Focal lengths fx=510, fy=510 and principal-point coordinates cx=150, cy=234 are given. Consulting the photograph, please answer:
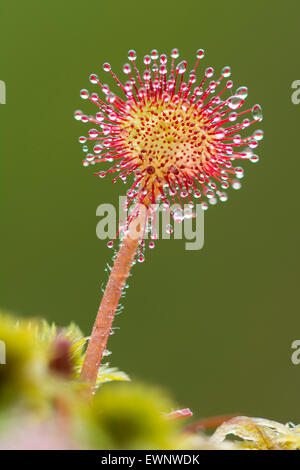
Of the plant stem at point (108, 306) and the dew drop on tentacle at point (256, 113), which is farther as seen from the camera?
the dew drop on tentacle at point (256, 113)

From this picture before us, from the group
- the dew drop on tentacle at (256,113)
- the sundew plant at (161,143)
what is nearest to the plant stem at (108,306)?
the sundew plant at (161,143)

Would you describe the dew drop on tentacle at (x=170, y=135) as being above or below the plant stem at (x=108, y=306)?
above

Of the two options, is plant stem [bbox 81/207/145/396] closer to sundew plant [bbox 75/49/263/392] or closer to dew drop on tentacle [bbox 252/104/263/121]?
sundew plant [bbox 75/49/263/392]

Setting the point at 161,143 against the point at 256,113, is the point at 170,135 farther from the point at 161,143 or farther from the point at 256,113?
the point at 256,113

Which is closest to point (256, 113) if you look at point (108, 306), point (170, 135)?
point (170, 135)

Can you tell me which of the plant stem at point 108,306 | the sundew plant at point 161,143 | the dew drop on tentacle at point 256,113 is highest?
the dew drop on tentacle at point 256,113

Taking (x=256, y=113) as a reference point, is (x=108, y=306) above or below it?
below

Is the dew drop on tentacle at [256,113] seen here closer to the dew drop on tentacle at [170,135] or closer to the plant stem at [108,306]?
the dew drop on tentacle at [170,135]

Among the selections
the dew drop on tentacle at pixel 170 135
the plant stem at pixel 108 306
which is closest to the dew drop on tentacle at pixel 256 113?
the dew drop on tentacle at pixel 170 135
